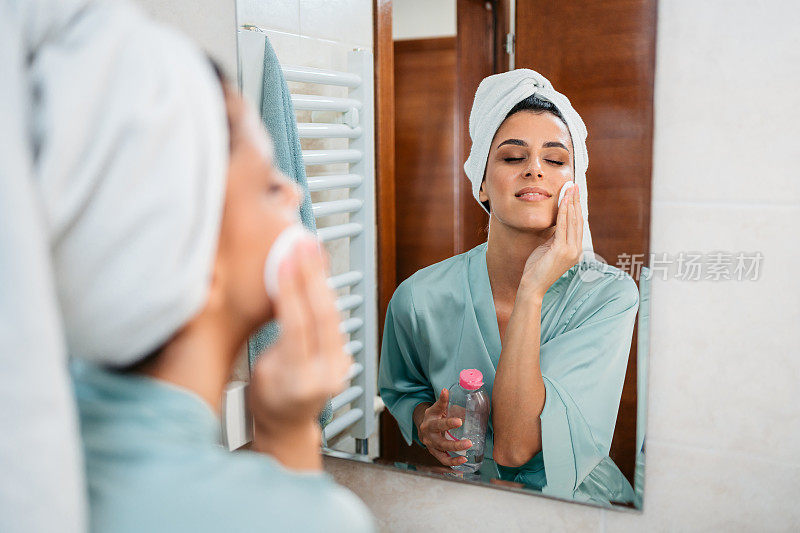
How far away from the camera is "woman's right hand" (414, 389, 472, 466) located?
1062 millimetres

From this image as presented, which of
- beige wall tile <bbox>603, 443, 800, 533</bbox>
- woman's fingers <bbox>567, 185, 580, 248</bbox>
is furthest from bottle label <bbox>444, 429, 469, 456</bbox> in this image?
woman's fingers <bbox>567, 185, 580, 248</bbox>

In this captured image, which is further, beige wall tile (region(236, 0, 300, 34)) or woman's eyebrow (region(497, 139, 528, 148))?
beige wall tile (region(236, 0, 300, 34))

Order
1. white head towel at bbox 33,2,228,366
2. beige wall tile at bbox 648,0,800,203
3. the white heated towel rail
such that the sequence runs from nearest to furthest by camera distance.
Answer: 1. white head towel at bbox 33,2,228,366
2. beige wall tile at bbox 648,0,800,203
3. the white heated towel rail

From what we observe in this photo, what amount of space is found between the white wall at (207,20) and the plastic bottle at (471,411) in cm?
65

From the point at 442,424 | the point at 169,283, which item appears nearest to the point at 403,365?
the point at 442,424

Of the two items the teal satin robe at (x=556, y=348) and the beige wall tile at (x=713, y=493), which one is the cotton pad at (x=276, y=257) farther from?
the beige wall tile at (x=713, y=493)

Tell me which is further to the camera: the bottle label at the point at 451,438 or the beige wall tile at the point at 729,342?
the bottle label at the point at 451,438

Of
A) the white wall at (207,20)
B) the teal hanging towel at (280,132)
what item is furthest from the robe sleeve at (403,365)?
the white wall at (207,20)

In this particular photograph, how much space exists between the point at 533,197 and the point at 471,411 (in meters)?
0.35

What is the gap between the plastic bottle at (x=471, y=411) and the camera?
103 cm

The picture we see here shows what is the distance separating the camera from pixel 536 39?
96cm

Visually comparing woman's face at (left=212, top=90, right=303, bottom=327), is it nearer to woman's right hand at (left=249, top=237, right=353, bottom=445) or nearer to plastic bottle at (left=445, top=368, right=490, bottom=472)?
woman's right hand at (left=249, top=237, right=353, bottom=445)

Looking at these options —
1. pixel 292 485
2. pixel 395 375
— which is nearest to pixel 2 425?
pixel 292 485

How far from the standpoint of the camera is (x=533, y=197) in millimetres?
951
